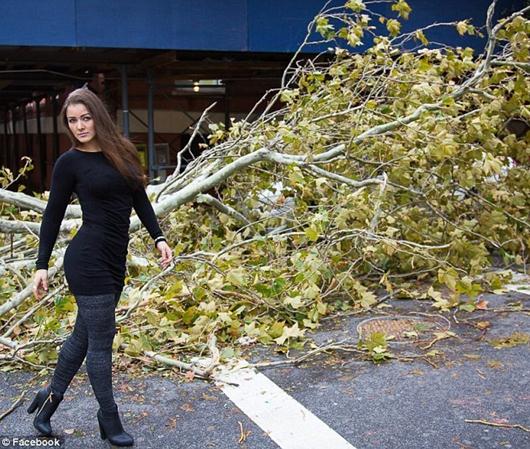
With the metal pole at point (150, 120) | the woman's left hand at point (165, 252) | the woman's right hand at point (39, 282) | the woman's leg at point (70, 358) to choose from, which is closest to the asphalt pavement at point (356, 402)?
the woman's leg at point (70, 358)

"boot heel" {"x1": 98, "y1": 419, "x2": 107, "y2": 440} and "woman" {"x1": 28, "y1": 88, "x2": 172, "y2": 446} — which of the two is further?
"boot heel" {"x1": 98, "y1": 419, "x2": 107, "y2": 440}

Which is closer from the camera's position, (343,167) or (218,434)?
(218,434)

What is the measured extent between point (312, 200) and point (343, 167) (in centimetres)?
44

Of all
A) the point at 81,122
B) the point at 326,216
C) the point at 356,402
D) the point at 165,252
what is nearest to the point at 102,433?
the point at 165,252

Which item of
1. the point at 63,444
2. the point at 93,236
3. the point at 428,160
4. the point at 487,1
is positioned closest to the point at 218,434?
the point at 63,444

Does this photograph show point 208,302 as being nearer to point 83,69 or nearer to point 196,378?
point 196,378

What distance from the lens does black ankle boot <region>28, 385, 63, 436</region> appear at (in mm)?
3572

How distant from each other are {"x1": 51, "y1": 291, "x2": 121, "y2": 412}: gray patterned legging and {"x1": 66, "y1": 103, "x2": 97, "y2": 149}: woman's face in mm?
752

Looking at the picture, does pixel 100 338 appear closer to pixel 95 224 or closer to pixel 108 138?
pixel 95 224

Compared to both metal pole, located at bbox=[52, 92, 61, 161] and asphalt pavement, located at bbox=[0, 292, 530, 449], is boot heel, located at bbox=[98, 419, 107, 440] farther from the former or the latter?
metal pole, located at bbox=[52, 92, 61, 161]

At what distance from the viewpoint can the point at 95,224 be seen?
3.37 meters

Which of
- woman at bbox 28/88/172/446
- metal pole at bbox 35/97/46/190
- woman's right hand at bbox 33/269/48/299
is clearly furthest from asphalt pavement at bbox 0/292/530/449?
metal pole at bbox 35/97/46/190

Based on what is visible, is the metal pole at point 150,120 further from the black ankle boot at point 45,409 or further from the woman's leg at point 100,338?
the woman's leg at point 100,338

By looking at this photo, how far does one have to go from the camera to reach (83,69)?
13.5 metres
